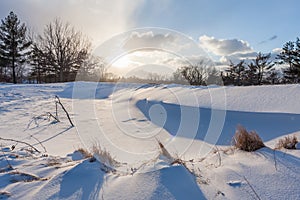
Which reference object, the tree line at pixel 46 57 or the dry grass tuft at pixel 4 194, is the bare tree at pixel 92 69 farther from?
the dry grass tuft at pixel 4 194

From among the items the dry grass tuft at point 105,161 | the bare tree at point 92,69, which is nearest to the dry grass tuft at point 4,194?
the dry grass tuft at point 105,161

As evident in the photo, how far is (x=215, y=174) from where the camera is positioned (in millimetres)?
1624

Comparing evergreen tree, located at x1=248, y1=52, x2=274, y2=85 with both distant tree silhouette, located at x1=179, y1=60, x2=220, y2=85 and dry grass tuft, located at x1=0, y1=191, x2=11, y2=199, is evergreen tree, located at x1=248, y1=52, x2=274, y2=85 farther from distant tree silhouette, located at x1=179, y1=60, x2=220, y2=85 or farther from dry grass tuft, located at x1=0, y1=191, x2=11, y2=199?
dry grass tuft, located at x1=0, y1=191, x2=11, y2=199

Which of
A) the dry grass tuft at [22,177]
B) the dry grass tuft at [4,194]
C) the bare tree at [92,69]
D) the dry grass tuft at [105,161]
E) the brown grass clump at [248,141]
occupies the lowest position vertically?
the dry grass tuft at [22,177]

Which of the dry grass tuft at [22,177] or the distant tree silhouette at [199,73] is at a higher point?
the distant tree silhouette at [199,73]

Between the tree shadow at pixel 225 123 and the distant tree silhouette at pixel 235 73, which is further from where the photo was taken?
the distant tree silhouette at pixel 235 73

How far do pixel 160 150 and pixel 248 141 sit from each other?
2.85 feet

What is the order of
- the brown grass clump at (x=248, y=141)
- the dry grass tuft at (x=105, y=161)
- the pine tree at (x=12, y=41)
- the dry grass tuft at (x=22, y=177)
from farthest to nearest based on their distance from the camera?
1. the pine tree at (x=12, y=41)
2. the brown grass clump at (x=248, y=141)
3. the dry grass tuft at (x=105, y=161)
4. the dry grass tuft at (x=22, y=177)

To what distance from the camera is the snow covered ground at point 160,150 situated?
4.54ft

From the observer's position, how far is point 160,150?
225cm

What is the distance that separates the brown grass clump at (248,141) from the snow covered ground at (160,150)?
7cm

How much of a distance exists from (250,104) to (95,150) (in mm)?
2989

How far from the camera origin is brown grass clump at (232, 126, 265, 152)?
199cm

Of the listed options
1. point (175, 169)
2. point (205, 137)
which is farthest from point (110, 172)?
point (205, 137)
